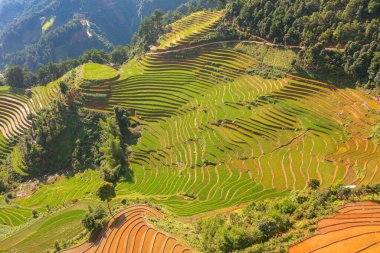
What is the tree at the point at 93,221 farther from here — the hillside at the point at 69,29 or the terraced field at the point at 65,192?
the hillside at the point at 69,29

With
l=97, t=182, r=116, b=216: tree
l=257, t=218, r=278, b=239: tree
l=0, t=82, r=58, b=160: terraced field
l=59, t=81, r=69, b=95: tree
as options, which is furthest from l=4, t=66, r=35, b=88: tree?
l=257, t=218, r=278, b=239: tree

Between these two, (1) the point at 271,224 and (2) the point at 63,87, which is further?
(2) the point at 63,87

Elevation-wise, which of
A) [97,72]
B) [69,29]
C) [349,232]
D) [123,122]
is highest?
[69,29]

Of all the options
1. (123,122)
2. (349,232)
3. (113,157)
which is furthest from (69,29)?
(349,232)

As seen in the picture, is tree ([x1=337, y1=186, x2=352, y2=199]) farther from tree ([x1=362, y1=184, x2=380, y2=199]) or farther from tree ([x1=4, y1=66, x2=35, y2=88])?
tree ([x1=4, y1=66, x2=35, y2=88])

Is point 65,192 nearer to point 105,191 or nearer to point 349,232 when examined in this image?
point 105,191

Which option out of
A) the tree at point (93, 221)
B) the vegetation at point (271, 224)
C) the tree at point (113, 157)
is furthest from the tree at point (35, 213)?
the vegetation at point (271, 224)
